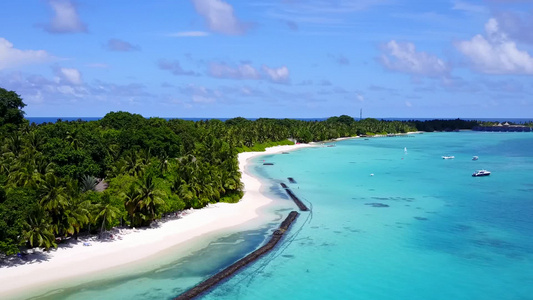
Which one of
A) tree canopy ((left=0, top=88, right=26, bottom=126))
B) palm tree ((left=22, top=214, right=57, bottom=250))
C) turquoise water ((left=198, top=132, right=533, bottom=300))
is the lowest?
turquoise water ((left=198, top=132, right=533, bottom=300))

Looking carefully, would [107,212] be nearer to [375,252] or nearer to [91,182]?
[91,182]

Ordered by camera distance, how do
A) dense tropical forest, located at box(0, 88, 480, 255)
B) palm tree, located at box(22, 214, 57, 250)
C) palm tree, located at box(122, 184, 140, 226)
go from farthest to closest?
palm tree, located at box(122, 184, 140, 226) < dense tropical forest, located at box(0, 88, 480, 255) < palm tree, located at box(22, 214, 57, 250)

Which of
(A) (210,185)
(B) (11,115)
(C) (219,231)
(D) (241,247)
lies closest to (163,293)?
(D) (241,247)

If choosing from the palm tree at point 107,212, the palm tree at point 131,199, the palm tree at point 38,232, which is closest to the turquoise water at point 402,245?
the palm tree at point 107,212

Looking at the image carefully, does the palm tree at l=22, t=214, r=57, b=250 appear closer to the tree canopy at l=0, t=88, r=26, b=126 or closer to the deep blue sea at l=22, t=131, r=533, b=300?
the deep blue sea at l=22, t=131, r=533, b=300

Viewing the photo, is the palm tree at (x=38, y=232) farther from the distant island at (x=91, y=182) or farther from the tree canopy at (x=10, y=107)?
Result: the tree canopy at (x=10, y=107)

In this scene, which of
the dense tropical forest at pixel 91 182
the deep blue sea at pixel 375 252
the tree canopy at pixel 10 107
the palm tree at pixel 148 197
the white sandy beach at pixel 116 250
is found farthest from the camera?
the tree canopy at pixel 10 107

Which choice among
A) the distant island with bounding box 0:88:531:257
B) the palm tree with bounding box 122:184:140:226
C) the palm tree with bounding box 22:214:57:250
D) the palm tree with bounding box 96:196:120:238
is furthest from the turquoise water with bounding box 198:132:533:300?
the palm tree with bounding box 22:214:57:250
